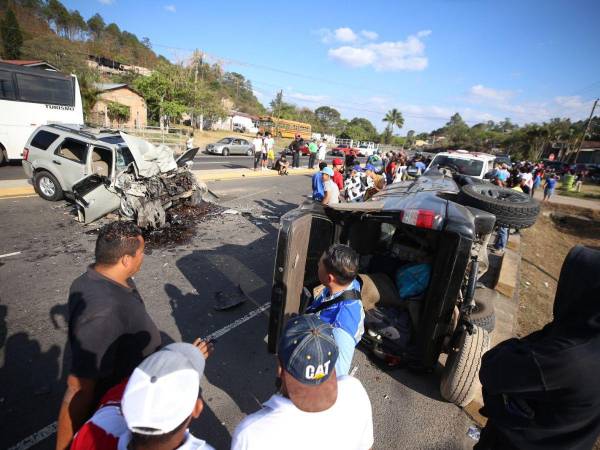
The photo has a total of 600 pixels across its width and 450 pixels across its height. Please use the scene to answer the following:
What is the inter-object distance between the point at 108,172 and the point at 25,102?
26.7 feet

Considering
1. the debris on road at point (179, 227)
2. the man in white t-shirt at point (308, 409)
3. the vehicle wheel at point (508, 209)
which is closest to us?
the man in white t-shirt at point (308, 409)

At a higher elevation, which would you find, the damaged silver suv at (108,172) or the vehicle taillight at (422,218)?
the vehicle taillight at (422,218)

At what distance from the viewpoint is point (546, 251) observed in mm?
9750

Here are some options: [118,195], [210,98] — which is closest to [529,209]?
[118,195]

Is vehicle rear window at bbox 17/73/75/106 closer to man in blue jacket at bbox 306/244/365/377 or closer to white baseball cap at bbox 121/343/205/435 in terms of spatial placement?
man in blue jacket at bbox 306/244/365/377

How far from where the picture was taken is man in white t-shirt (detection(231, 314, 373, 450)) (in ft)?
3.92

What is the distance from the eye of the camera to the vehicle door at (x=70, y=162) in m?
7.59

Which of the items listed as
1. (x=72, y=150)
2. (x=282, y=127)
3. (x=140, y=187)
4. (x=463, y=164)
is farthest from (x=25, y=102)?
(x=282, y=127)

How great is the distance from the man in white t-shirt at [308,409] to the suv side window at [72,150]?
8.44 m

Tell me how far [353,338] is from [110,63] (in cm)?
7539

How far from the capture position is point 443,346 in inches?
127

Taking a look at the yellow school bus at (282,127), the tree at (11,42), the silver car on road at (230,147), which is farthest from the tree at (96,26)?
the silver car on road at (230,147)

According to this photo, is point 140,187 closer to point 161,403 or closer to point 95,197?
point 95,197

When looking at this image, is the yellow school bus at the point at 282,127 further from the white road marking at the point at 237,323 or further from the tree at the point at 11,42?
the white road marking at the point at 237,323
